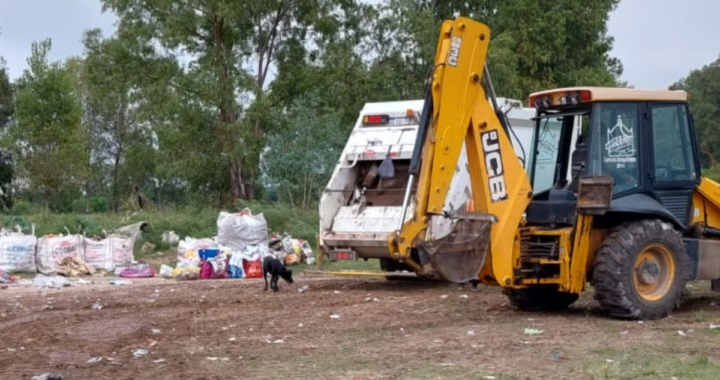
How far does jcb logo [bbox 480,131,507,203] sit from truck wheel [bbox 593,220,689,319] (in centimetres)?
119

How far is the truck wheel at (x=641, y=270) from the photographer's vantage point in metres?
10.3

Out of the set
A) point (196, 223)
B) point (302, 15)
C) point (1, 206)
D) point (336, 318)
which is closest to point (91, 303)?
point (336, 318)

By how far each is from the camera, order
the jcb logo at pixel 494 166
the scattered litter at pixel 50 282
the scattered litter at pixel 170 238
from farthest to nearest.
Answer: the scattered litter at pixel 170 238 < the scattered litter at pixel 50 282 < the jcb logo at pixel 494 166

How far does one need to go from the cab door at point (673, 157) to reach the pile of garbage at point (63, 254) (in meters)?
11.0

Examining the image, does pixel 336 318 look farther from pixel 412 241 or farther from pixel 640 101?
pixel 640 101

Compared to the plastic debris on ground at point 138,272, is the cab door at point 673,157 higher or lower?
higher

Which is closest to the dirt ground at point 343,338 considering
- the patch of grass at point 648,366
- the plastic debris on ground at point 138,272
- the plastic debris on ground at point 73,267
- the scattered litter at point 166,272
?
the patch of grass at point 648,366

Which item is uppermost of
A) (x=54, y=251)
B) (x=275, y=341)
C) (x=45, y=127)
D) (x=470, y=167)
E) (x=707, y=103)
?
(x=707, y=103)

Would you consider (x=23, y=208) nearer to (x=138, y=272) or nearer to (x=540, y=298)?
(x=138, y=272)

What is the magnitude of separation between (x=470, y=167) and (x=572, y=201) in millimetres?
1247

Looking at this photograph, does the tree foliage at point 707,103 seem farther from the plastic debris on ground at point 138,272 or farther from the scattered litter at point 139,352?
the scattered litter at point 139,352

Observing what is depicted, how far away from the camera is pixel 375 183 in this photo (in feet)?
46.8

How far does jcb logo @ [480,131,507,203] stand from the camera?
409 inches

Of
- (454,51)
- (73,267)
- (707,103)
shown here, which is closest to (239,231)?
(73,267)
